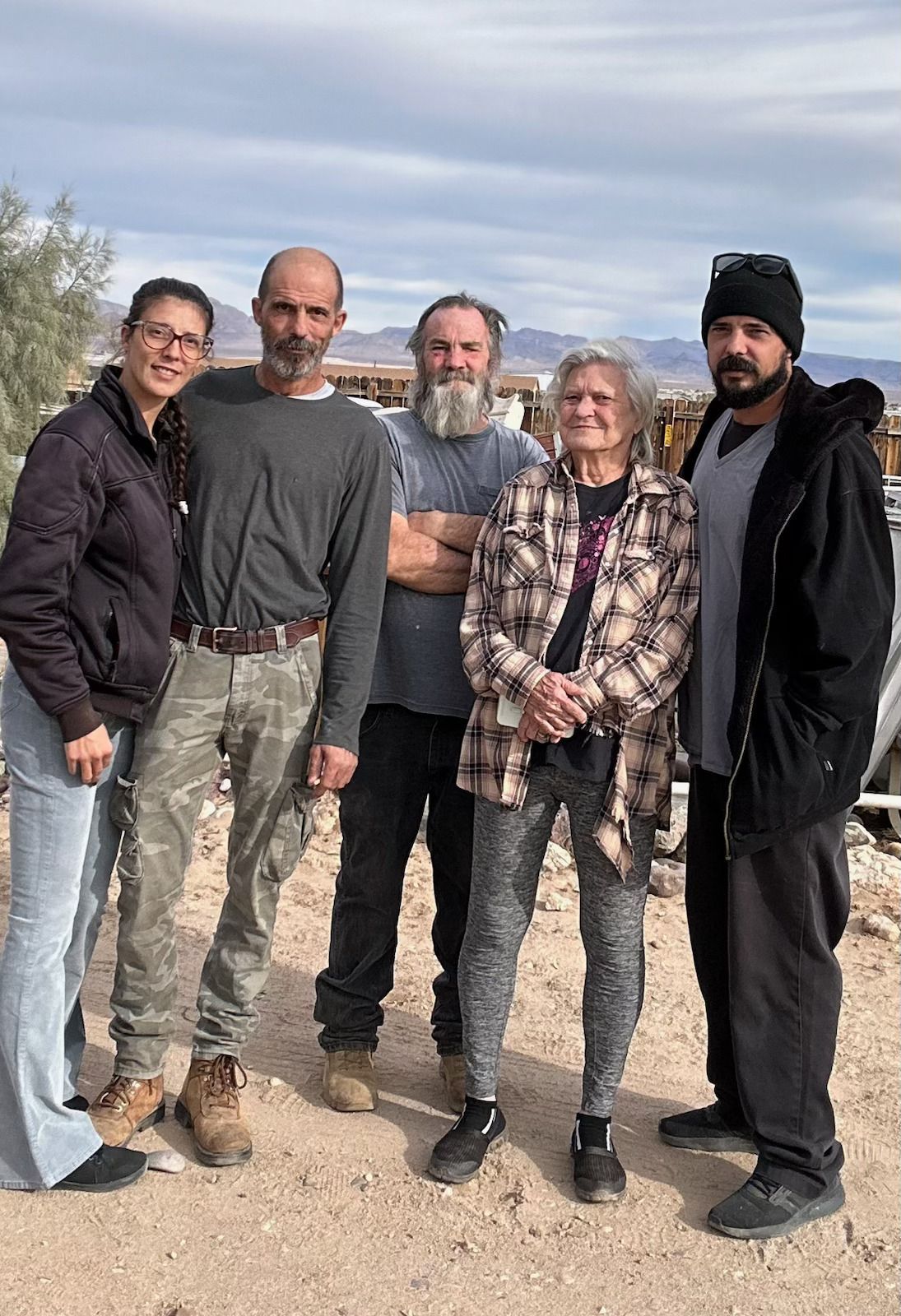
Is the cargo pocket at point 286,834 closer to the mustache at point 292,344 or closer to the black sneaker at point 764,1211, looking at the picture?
the mustache at point 292,344

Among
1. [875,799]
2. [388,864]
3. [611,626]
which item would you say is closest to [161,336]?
[611,626]

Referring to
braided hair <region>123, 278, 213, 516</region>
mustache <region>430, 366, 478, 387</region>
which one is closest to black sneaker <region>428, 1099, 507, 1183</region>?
braided hair <region>123, 278, 213, 516</region>

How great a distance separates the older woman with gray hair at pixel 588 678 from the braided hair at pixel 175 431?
0.87m

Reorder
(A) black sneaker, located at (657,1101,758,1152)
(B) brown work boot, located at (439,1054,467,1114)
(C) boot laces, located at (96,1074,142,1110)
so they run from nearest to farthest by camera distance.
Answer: (C) boot laces, located at (96,1074,142,1110) → (A) black sneaker, located at (657,1101,758,1152) → (B) brown work boot, located at (439,1054,467,1114)

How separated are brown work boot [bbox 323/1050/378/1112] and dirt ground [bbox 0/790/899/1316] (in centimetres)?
5

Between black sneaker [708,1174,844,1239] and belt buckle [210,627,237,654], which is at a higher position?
belt buckle [210,627,237,654]

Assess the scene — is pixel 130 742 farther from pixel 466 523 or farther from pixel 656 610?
pixel 656 610

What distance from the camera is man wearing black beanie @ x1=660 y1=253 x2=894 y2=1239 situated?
3.33 m

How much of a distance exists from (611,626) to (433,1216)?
69.1 inches

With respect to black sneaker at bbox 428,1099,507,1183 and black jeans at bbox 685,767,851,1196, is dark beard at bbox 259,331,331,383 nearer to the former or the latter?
black jeans at bbox 685,767,851,1196

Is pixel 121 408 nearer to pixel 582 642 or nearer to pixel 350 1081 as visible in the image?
pixel 582 642

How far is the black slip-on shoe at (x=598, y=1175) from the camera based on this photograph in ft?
12.0

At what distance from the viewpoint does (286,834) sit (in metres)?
3.72

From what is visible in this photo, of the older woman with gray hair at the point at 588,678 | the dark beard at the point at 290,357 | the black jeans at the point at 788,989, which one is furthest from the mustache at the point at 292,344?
the black jeans at the point at 788,989
